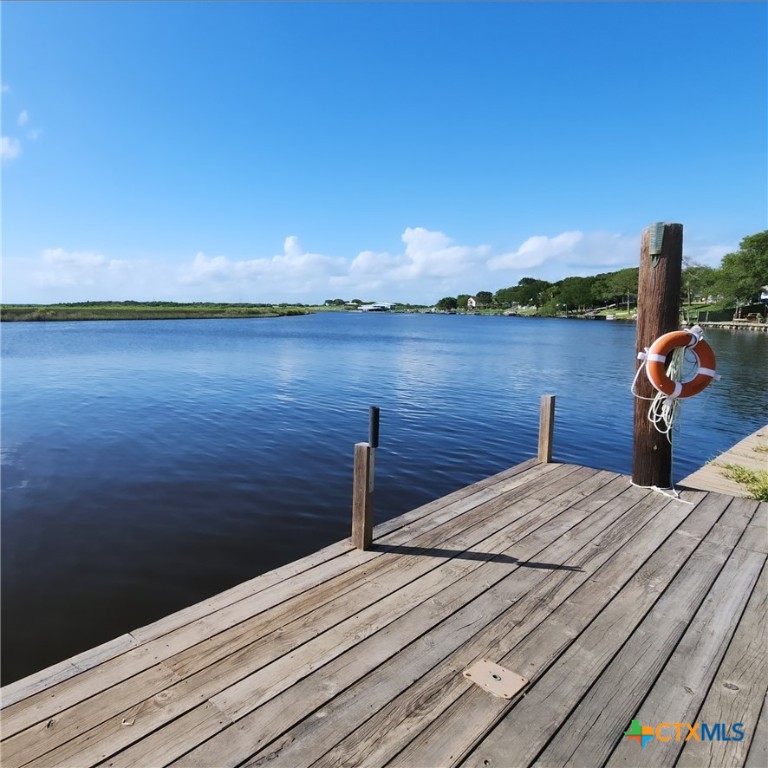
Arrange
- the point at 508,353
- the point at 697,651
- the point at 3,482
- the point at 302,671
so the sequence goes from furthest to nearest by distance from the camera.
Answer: the point at 508,353, the point at 3,482, the point at 697,651, the point at 302,671

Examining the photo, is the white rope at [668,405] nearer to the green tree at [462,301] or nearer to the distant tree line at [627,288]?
the distant tree line at [627,288]

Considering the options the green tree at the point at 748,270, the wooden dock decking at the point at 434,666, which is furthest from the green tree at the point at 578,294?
the wooden dock decking at the point at 434,666

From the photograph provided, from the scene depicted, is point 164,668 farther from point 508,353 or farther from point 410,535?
point 508,353

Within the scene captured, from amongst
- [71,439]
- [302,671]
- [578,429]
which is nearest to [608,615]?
[302,671]

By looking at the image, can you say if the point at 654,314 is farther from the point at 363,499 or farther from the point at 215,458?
the point at 215,458

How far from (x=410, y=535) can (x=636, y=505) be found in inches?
80.8

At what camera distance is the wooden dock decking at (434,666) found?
176 centimetres

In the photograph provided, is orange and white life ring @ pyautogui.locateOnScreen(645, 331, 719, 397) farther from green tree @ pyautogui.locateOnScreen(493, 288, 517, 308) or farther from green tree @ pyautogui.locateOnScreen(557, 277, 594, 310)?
green tree @ pyautogui.locateOnScreen(493, 288, 517, 308)

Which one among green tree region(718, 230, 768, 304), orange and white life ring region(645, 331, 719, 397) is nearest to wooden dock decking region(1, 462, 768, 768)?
orange and white life ring region(645, 331, 719, 397)

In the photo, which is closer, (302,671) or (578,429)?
(302,671)

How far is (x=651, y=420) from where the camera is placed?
4434 mm

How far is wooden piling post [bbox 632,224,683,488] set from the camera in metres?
4.25

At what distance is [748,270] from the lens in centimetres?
5184

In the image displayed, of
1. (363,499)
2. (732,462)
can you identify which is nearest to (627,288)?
(732,462)
